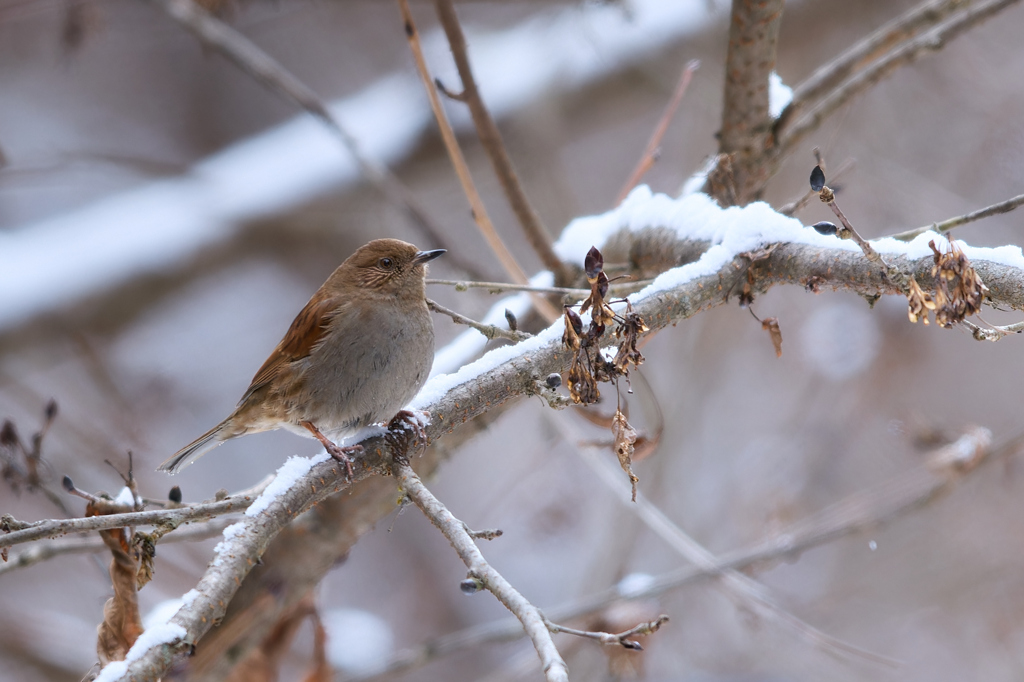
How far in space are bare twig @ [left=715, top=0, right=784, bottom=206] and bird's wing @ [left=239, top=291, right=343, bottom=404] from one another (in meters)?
1.79

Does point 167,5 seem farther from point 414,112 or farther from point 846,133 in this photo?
point 846,133

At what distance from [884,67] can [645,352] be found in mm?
4549

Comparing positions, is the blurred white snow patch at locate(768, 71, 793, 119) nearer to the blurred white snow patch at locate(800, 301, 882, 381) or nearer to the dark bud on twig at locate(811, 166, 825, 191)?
the dark bud on twig at locate(811, 166, 825, 191)

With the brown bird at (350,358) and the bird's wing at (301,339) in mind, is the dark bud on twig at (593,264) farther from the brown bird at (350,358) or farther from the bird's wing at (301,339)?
the bird's wing at (301,339)

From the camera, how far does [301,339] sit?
3336 mm

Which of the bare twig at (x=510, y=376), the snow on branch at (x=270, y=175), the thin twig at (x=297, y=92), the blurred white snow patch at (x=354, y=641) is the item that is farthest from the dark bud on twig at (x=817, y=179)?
the blurred white snow patch at (x=354, y=641)

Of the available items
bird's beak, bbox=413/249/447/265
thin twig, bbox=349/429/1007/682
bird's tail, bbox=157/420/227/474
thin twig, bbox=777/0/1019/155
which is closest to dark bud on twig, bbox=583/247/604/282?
bird's beak, bbox=413/249/447/265

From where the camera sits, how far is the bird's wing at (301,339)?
3291 mm

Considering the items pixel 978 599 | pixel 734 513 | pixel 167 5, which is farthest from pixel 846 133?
pixel 167 5

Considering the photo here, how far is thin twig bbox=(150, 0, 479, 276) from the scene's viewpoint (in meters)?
4.26

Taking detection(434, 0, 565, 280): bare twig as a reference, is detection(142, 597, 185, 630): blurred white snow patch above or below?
below

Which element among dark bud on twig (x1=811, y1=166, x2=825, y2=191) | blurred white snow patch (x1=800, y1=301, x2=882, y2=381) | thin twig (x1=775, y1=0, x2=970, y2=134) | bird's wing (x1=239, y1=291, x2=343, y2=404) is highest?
blurred white snow patch (x1=800, y1=301, x2=882, y2=381)

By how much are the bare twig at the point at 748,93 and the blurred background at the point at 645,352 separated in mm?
2000

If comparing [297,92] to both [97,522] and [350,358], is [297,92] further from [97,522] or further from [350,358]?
[97,522]
